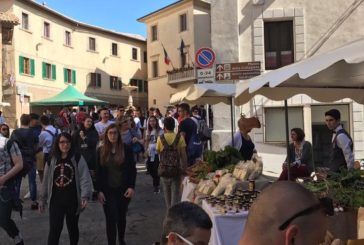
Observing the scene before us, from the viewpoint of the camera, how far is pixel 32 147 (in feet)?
29.5

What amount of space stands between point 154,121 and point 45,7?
30.7 m

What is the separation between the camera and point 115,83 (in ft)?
166

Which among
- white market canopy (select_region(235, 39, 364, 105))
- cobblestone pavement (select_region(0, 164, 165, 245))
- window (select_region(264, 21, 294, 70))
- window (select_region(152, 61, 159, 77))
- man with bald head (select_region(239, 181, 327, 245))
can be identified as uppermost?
window (select_region(152, 61, 159, 77))

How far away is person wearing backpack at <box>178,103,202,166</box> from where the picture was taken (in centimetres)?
999

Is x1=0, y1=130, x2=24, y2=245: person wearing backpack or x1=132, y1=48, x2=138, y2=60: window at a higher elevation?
x1=132, y1=48, x2=138, y2=60: window

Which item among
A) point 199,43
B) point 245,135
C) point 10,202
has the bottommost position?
point 10,202

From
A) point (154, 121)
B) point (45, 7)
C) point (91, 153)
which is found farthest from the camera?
point (45, 7)

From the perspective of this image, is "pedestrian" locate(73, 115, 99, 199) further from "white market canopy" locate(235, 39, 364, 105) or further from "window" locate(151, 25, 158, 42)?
"window" locate(151, 25, 158, 42)

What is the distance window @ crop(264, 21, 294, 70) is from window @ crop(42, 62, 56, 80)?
27717 millimetres

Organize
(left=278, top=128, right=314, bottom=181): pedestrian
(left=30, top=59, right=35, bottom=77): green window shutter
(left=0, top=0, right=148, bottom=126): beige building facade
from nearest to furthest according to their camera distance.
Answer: (left=278, top=128, right=314, bottom=181): pedestrian → (left=0, top=0, right=148, bottom=126): beige building facade → (left=30, top=59, right=35, bottom=77): green window shutter

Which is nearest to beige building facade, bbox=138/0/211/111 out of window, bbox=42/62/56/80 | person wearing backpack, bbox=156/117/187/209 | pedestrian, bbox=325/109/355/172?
window, bbox=42/62/56/80

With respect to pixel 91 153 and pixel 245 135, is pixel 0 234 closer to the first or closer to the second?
pixel 91 153

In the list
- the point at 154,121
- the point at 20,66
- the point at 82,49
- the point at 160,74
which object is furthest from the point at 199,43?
the point at 154,121

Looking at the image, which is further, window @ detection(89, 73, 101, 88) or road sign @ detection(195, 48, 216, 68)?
window @ detection(89, 73, 101, 88)
